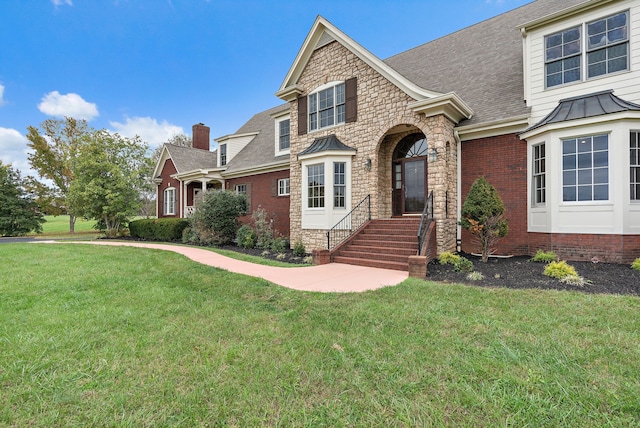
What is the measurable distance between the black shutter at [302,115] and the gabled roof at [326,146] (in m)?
0.99

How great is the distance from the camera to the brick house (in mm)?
7191

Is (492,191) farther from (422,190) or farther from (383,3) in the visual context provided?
(383,3)

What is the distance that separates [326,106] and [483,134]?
18.1 ft

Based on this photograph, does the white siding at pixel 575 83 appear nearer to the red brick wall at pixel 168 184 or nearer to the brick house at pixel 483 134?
the brick house at pixel 483 134

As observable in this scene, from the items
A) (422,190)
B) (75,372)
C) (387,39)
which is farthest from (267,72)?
(75,372)

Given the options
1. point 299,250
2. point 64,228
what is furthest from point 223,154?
point 64,228

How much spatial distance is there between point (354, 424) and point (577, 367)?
6.94ft

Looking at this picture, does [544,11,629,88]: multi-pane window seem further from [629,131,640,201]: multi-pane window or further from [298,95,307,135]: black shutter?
[298,95,307,135]: black shutter

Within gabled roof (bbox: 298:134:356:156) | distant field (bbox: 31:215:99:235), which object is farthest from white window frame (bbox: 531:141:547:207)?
distant field (bbox: 31:215:99:235)

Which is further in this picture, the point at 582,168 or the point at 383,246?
the point at 383,246

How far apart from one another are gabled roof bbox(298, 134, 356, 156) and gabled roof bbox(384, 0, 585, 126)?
10.8 ft

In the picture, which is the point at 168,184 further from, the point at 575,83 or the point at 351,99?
the point at 575,83

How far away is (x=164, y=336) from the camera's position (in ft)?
10.9

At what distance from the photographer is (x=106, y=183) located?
1889cm
